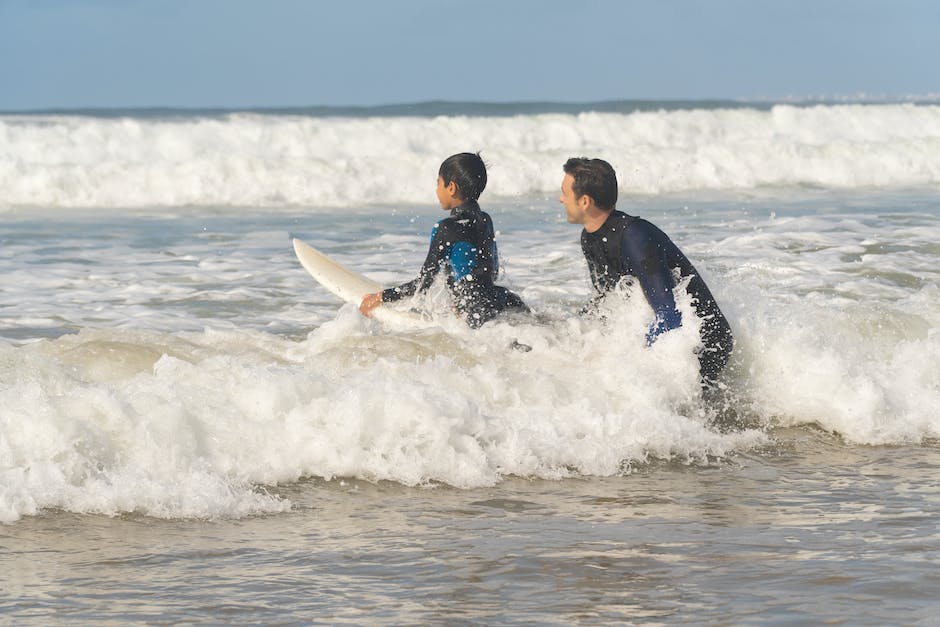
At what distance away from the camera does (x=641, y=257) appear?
6457mm

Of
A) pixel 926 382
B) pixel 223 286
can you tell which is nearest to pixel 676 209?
pixel 223 286

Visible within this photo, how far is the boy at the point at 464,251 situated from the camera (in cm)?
706

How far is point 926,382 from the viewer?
709 centimetres

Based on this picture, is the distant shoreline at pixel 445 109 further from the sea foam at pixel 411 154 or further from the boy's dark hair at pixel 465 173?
the boy's dark hair at pixel 465 173

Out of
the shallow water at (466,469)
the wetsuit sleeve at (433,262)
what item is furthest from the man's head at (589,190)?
the wetsuit sleeve at (433,262)

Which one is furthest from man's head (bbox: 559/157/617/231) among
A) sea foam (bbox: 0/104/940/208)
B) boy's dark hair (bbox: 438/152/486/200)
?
sea foam (bbox: 0/104/940/208)

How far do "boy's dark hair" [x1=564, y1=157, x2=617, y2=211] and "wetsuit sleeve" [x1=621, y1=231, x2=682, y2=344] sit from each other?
234 mm

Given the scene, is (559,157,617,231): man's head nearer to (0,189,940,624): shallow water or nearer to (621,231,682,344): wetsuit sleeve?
(621,231,682,344): wetsuit sleeve

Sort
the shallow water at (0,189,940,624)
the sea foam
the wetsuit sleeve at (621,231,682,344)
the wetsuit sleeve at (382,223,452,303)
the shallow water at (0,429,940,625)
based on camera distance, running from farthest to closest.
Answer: the sea foam < the wetsuit sleeve at (382,223,452,303) < the wetsuit sleeve at (621,231,682,344) < the shallow water at (0,189,940,624) < the shallow water at (0,429,940,625)

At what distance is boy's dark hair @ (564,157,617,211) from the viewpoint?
21.4 feet

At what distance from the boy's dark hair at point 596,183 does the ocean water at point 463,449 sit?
578 mm

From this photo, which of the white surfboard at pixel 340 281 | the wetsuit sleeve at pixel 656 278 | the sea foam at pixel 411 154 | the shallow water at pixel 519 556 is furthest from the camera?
the sea foam at pixel 411 154

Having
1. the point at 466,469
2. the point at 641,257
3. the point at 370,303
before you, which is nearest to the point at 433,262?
the point at 370,303

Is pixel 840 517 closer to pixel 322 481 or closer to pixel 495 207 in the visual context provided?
pixel 322 481
